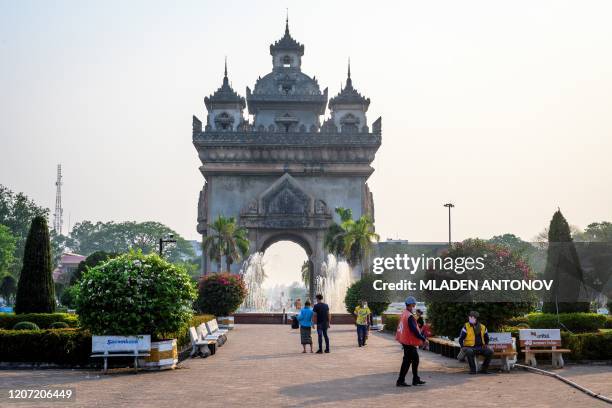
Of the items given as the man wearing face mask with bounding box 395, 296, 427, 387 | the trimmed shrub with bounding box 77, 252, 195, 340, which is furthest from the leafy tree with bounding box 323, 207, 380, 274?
the man wearing face mask with bounding box 395, 296, 427, 387

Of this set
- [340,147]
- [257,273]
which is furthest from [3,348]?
[340,147]

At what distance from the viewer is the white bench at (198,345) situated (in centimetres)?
2312

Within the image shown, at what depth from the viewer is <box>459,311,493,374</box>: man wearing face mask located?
18844 millimetres

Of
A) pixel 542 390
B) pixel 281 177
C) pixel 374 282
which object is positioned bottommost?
pixel 542 390

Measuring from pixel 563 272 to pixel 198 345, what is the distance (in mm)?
14855

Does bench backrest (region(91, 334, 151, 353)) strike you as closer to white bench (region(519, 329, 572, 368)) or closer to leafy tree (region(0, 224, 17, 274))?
white bench (region(519, 329, 572, 368))

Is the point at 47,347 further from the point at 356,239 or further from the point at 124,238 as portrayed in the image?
the point at 124,238

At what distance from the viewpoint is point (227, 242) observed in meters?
66.3

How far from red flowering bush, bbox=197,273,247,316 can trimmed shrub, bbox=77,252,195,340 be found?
72.6ft

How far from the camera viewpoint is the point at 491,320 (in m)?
21.4

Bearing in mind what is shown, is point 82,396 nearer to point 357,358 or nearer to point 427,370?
point 427,370

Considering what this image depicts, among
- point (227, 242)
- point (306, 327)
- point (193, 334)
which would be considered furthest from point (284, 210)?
point (193, 334)

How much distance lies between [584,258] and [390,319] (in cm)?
4532

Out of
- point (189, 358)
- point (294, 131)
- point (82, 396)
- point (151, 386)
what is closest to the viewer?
point (82, 396)
